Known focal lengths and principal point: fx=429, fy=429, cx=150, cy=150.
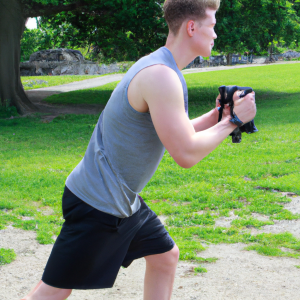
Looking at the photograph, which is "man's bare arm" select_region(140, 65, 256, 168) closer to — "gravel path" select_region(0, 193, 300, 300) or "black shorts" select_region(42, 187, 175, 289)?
"black shorts" select_region(42, 187, 175, 289)

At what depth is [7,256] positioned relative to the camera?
12.8 feet

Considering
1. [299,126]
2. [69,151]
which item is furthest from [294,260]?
[299,126]

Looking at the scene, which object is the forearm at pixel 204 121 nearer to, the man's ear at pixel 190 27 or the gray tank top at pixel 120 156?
the gray tank top at pixel 120 156

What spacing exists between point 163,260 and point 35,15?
13.7 m

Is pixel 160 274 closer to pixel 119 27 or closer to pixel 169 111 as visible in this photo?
pixel 169 111

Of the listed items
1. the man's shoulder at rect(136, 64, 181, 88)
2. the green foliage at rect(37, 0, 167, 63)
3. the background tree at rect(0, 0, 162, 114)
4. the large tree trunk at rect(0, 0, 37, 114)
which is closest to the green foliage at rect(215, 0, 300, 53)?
the green foliage at rect(37, 0, 167, 63)

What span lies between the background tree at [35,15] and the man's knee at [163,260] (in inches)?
460

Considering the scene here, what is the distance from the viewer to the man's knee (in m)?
2.32

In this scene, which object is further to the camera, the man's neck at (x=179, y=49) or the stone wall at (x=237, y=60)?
the stone wall at (x=237, y=60)

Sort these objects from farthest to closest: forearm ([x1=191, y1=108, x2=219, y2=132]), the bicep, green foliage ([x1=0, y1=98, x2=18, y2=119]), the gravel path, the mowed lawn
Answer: green foliage ([x1=0, y1=98, x2=18, y2=119]), the mowed lawn, the gravel path, forearm ([x1=191, y1=108, x2=219, y2=132]), the bicep

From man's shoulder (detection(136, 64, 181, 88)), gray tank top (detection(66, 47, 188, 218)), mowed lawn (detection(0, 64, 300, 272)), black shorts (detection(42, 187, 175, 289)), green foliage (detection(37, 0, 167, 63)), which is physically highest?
green foliage (detection(37, 0, 167, 63))

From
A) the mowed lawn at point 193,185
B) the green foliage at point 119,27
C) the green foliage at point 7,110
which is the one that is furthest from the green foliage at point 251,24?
the green foliage at point 7,110

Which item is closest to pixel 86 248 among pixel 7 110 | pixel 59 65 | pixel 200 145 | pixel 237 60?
pixel 200 145

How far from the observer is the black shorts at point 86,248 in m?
1.96
